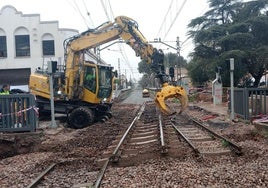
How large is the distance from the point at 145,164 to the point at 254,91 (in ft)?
32.2

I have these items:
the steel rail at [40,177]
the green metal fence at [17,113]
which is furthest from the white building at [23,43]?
the steel rail at [40,177]

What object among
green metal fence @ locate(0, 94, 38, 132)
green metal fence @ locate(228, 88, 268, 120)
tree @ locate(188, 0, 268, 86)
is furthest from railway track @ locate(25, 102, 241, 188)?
tree @ locate(188, 0, 268, 86)

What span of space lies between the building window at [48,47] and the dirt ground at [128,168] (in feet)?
96.2

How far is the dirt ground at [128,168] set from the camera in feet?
24.4

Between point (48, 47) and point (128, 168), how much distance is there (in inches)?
1380

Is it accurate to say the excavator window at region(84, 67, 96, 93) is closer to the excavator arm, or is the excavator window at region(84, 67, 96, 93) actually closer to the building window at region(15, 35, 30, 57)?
the excavator arm

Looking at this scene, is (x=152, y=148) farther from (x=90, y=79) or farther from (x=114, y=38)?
(x=114, y=38)

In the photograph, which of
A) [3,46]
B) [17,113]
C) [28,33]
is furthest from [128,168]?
[3,46]

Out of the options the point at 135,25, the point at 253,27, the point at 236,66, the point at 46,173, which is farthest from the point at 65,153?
the point at 253,27

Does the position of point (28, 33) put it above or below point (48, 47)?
above

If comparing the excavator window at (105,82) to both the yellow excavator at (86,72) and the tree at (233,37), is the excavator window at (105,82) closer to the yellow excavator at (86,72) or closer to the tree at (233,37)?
the yellow excavator at (86,72)

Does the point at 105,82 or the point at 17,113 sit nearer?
the point at 17,113

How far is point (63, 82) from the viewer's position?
795 inches

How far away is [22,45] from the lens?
139 feet
